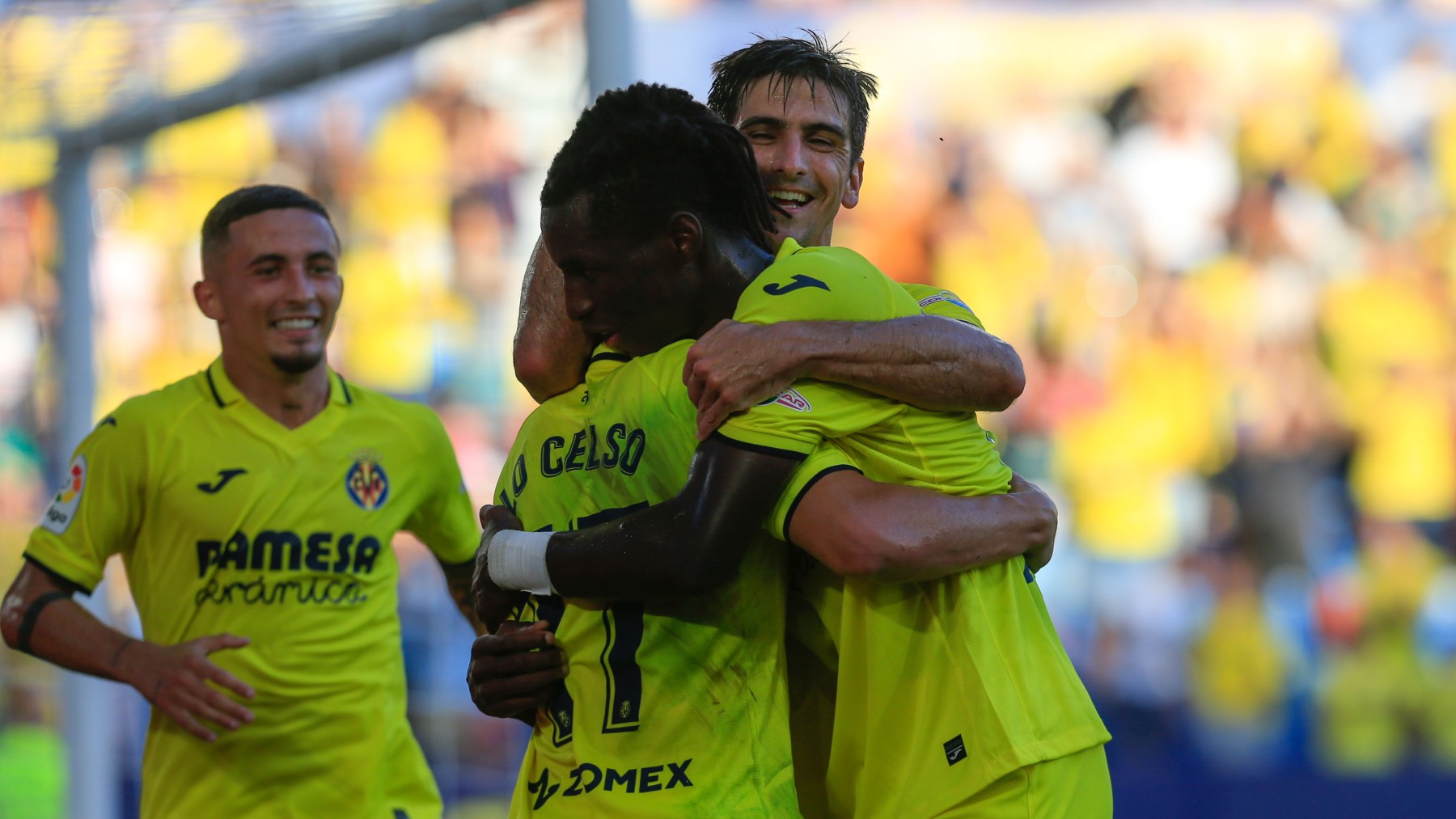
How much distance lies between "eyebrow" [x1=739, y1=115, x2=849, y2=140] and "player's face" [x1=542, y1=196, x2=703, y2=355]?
2.14 ft

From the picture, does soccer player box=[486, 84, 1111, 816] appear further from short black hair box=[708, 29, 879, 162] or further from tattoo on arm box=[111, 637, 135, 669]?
tattoo on arm box=[111, 637, 135, 669]

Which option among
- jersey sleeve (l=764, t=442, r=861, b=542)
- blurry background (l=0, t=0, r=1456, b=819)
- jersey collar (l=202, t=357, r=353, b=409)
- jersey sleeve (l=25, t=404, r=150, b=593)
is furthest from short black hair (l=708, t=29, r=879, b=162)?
blurry background (l=0, t=0, r=1456, b=819)

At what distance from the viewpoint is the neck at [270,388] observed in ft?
11.8

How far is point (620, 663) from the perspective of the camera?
1.92 meters

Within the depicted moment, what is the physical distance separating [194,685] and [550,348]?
1.40 m

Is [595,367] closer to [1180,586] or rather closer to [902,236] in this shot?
[1180,586]

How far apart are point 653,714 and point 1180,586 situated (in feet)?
20.7

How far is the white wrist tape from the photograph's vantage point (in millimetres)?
1938

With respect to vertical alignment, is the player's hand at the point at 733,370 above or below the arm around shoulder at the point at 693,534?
above

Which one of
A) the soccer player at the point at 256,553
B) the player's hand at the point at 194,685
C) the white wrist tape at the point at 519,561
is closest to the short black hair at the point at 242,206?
the soccer player at the point at 256,553

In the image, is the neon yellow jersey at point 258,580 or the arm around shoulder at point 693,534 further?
the neon yellow jersey at point 258,580

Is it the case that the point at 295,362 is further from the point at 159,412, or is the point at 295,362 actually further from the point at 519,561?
the point at 519,561

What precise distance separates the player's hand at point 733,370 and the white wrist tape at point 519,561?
10.8 inches

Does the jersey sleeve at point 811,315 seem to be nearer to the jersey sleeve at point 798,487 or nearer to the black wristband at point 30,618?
the jersey sleeve at point 798,487
